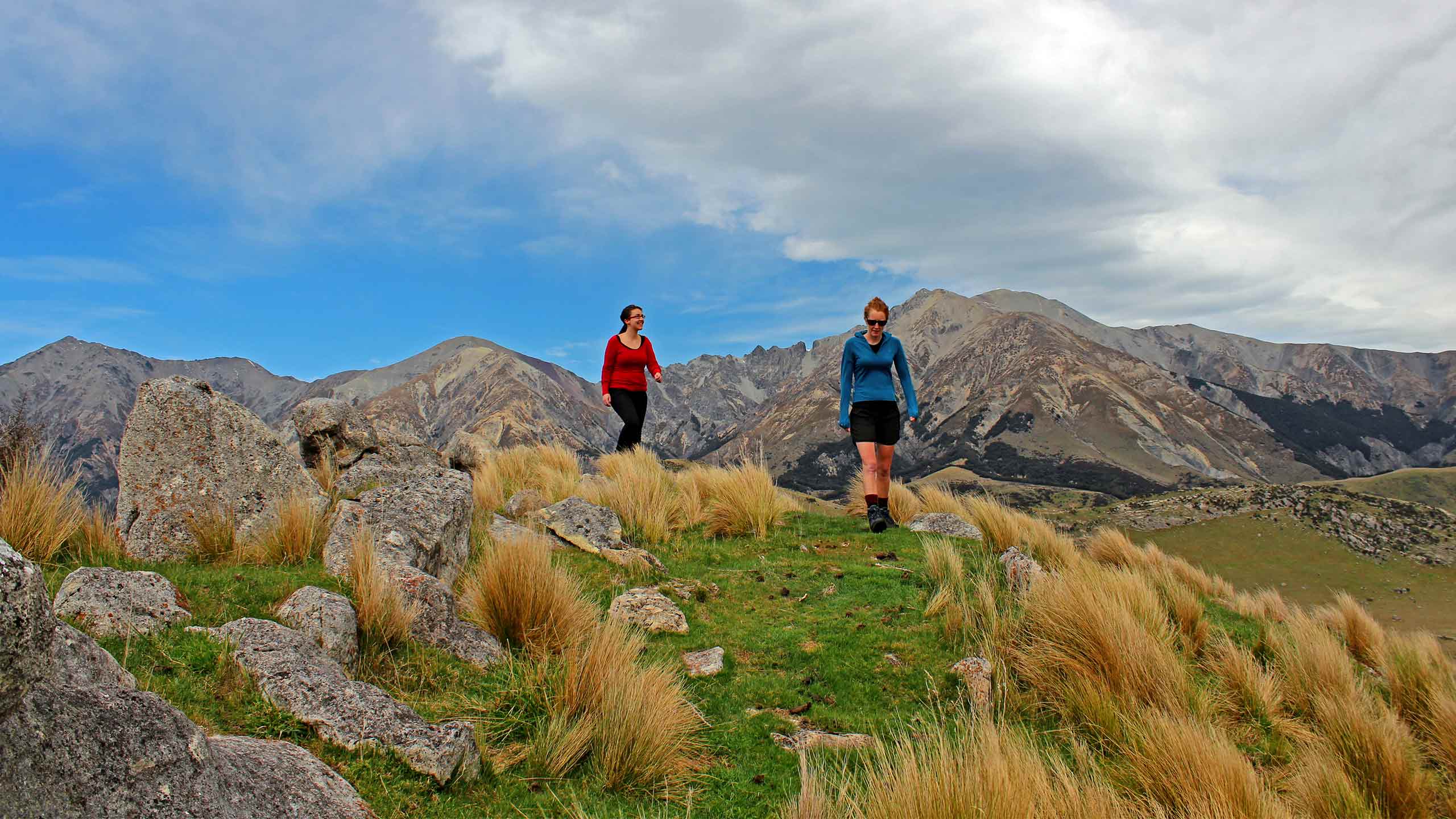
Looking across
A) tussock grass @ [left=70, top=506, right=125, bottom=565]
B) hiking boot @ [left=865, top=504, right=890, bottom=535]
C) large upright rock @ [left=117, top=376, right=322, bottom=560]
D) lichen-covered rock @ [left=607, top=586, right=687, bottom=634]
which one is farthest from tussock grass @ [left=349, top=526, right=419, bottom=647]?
hiking boot @ [left=865, top=504, right=890, bottom=535]

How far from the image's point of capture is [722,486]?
1267 cm

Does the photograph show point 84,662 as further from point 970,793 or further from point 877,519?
point 877,519

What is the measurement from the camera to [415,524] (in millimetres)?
6953

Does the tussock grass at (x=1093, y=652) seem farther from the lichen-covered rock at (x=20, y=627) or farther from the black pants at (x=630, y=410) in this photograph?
the black pants at (x=630, y=410)

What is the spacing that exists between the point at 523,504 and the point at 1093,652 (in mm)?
8562

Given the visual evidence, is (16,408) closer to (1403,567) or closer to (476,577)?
(476,577)

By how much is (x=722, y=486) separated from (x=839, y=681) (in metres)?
6.92

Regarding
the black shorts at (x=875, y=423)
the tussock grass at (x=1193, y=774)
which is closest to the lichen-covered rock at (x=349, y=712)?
the tussock grass at (x=1193, y=774)

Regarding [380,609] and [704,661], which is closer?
[380,609]

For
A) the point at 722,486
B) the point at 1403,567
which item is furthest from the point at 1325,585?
the point at 722,486

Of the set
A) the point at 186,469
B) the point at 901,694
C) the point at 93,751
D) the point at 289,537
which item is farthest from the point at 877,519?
the point at 93,751

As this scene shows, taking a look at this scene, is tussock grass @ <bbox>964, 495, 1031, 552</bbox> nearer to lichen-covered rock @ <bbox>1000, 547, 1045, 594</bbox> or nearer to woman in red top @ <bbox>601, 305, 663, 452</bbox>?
lichen-covered rock @ <bbox>1000, 547, 1045, 594</bbox>

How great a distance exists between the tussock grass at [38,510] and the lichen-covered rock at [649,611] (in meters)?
4.91

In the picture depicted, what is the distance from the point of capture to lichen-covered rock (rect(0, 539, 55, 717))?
1.87m
